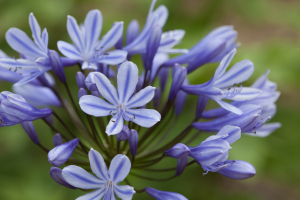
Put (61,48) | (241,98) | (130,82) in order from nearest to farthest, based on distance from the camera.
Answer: (130,82)
(61,48)
(241,98)

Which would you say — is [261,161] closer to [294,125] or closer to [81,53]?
[294,125]

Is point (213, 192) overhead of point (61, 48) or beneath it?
beneath

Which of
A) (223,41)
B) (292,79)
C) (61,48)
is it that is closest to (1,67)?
(61,48)

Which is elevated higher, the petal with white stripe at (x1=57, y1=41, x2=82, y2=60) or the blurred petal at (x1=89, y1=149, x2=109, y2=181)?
the petal with white stripe at (x1=57, y1=41, x2=82, y2=60)

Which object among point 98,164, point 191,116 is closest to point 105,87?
point 98,164

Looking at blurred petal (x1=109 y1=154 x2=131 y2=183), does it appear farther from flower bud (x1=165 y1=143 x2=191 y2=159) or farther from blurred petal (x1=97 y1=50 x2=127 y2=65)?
blurred petal (x1=97 y1=50 x2=127 y2=65)

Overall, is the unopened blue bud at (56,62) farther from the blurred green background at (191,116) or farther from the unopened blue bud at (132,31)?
the blurred green background at (191,116)

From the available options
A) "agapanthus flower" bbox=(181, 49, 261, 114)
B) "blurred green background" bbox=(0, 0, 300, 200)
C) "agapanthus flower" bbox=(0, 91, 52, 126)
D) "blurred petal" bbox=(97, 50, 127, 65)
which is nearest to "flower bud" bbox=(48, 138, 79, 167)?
"agapanthus flower" bbox=(0, 91, 52, 126)

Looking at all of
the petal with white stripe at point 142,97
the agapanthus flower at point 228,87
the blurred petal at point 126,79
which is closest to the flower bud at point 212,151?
the agapanthus flower at point 228,87
